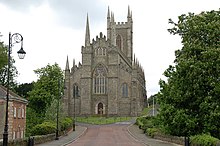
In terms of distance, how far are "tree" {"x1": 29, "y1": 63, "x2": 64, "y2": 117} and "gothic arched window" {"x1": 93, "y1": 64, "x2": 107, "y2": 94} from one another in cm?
1576

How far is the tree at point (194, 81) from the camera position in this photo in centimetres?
2827

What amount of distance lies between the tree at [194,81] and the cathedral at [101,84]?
5014 centimetres

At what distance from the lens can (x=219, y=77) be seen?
28.8m

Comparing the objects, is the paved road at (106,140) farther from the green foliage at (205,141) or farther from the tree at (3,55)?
the tree at (3,55)

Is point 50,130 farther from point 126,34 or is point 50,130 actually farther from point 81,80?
point 126,34

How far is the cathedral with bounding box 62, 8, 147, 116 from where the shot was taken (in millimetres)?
82625

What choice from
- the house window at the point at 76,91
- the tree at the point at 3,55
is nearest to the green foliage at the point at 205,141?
the tree at the point at 3,55

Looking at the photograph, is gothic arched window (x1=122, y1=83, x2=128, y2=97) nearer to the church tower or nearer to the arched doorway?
the arched doorway

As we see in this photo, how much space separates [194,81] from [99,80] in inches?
2217

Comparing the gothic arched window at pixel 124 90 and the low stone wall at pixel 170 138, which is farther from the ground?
the gothic arched window at pixel 124 90

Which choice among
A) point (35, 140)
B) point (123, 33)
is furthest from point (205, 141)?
point (123, 33)

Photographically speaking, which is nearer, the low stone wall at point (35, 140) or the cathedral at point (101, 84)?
the low stone wall at point (35, 140)

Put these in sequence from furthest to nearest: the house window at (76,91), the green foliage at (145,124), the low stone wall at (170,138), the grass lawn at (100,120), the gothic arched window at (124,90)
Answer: the house window at (76,91) < the gothic arched window at (124,90) < the grass lawn at (100,120) < the green foliage at (145,124) < the low stone wall at (170,138)

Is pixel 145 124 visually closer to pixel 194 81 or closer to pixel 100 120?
pixel 100 120
